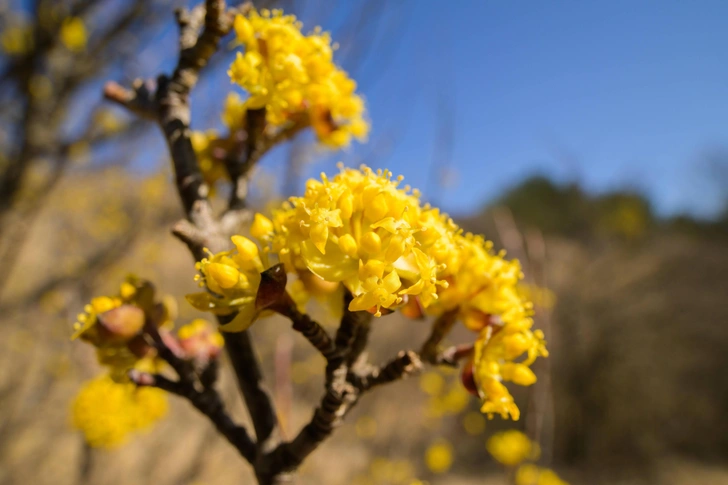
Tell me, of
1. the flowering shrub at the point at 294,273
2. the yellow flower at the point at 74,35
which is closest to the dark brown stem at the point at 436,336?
the flowering shrub at the point at 294,273

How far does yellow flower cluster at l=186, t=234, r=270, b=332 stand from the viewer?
0.56 meters

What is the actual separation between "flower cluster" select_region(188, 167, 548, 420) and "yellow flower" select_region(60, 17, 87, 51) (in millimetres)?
2541

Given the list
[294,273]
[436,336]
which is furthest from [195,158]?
[436,336]

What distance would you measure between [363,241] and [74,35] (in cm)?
291

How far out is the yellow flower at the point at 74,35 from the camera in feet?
7.92

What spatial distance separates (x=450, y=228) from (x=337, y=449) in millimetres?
6163

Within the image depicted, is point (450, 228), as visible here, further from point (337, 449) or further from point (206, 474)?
point (337, 449)

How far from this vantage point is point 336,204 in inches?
22.8

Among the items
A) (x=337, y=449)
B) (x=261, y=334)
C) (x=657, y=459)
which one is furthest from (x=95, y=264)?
(x=657, y=459)

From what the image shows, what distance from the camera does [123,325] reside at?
2.16 ft

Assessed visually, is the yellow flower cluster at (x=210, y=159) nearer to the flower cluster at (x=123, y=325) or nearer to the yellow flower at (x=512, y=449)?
the flower cluster at (x=123, y=325)

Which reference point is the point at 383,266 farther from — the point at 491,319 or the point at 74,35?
the point at 74,35

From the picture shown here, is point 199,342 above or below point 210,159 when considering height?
below

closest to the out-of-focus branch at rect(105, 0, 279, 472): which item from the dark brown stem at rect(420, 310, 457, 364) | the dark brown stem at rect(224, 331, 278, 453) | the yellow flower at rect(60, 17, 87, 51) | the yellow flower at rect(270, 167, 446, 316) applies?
the dark brown stem at rect(224, 331, 278, 453)
